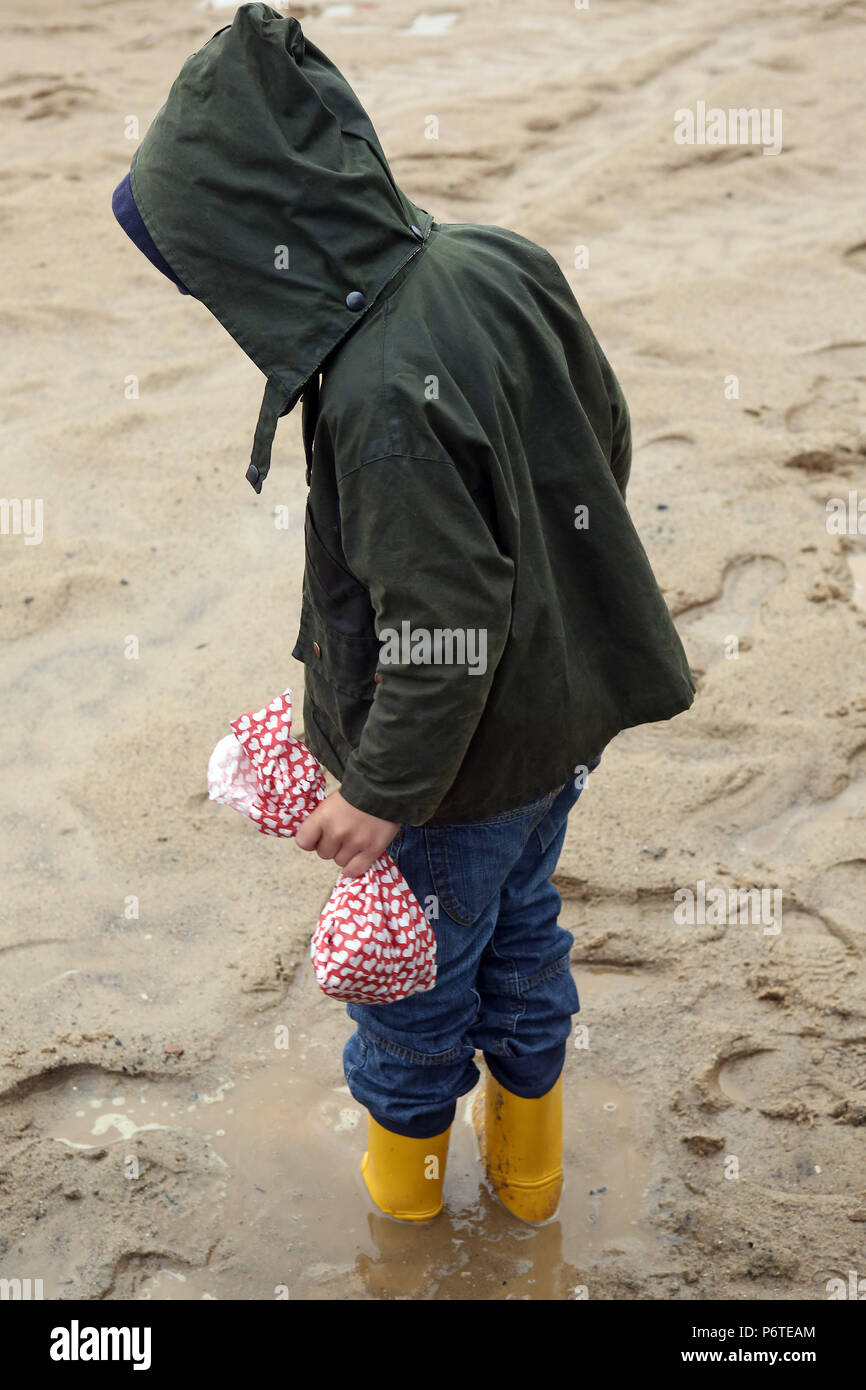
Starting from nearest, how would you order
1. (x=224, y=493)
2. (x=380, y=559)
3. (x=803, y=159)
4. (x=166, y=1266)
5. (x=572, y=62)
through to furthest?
(x=380, y=559)
(x=166, y=1266)
(x=224, y=493)
(x=803, y=159)
(x=572, y=62)

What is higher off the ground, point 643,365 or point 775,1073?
point 643,365

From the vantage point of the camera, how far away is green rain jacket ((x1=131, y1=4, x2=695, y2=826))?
130 cm

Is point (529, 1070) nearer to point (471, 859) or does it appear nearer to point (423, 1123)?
point (423, 1123)

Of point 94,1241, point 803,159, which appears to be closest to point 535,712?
point 94,1241

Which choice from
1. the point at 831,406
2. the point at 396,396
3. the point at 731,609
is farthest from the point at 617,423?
the point at 831,406

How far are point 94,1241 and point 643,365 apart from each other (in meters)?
3.05

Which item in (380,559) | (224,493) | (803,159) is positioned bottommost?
(224,493)

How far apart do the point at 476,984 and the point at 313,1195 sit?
19.1 inches

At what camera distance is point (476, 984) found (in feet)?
5.94

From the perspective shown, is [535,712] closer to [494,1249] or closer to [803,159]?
[494,1249]

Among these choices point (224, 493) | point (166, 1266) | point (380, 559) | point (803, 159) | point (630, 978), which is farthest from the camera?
point (803, 159)

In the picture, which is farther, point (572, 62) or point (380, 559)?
point (572, 62)

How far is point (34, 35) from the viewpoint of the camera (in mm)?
6848

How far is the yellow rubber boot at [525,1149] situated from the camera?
1.89m
